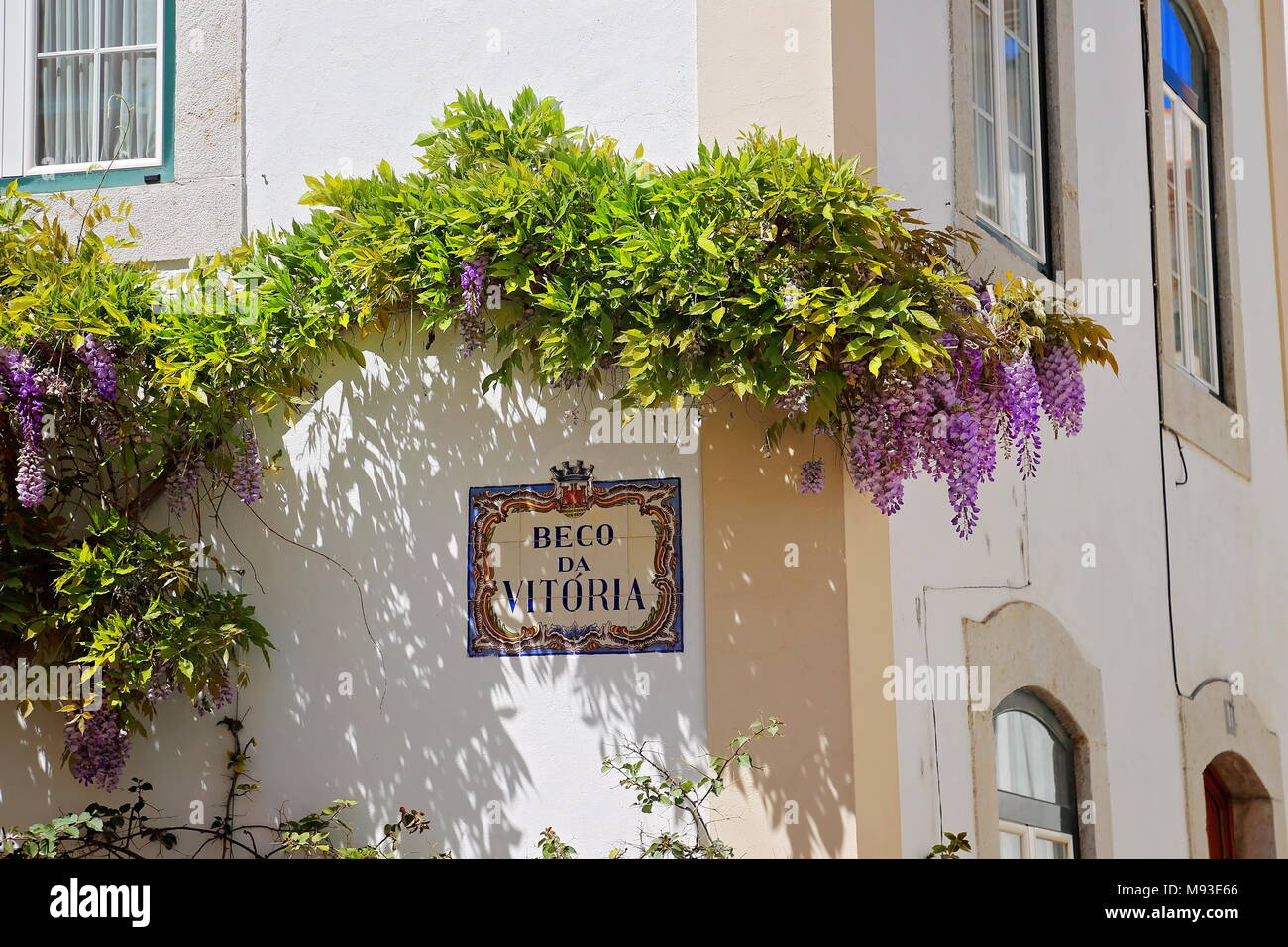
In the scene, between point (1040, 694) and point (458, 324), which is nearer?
point (458, 324)

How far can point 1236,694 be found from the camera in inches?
374

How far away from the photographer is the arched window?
22.2 ft

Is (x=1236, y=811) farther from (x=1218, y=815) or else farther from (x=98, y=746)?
(x=98, y=746)

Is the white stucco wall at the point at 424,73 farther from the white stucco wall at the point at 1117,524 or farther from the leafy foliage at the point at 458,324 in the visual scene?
the white stucco wall at the point at 1117,524

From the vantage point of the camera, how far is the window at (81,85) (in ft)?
22.1

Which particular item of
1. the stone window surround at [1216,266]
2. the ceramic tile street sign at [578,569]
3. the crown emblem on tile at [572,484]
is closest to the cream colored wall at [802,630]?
the ceramic tile street sign at [578,569]

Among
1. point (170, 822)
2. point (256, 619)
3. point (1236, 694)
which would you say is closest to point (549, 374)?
point (256, 619)

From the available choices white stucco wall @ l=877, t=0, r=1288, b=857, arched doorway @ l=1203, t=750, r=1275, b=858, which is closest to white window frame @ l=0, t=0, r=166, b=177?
white stucco wall @ l=877, t=0, r=1288, b=857

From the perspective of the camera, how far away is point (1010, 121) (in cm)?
766

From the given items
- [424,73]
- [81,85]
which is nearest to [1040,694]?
[424,73]

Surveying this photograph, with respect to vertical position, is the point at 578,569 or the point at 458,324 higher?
the point at 458,324

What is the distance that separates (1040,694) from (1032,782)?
1.18 ft

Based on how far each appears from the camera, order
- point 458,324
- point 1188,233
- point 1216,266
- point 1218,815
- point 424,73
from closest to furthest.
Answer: point 458,324, point 424,73, point 1218,815, point 1188,233, point 1216,266

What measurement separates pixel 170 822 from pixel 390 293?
203cm
